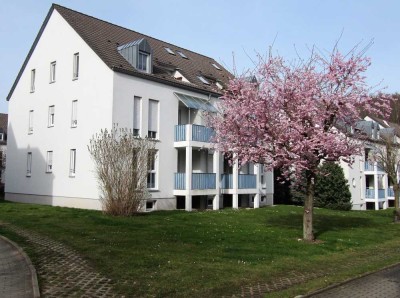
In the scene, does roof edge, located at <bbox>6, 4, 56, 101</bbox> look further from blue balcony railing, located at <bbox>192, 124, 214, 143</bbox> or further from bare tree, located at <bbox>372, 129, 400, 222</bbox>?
bare tree, located at <bbox>372, 129, 400, 222</bbox>

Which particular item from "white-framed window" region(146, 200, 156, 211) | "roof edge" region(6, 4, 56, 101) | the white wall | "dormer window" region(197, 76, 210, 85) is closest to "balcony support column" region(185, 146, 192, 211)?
"white-framed window" region(146, 200, 156, 211)

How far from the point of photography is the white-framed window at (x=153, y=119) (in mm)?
24148

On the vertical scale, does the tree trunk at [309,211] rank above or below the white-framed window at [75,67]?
below

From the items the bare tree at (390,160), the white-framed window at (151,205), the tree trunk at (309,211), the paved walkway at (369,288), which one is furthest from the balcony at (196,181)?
the paved walkway at (369,288)

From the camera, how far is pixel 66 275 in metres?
8.48

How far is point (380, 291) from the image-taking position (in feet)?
27.3

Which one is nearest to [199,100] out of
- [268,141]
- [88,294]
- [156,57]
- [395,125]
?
[156,57]

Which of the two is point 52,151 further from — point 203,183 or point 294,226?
point 294,226

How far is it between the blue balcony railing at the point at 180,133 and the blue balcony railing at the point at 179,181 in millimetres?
2014

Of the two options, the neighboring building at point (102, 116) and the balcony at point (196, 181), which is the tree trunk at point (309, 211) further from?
the balcony at point (196, 181)

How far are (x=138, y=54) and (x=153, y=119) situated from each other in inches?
146

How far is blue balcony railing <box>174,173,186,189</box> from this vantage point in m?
24.4

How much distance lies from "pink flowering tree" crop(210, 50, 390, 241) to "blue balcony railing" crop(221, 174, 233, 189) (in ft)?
40.7

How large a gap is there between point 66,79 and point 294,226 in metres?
15.7
